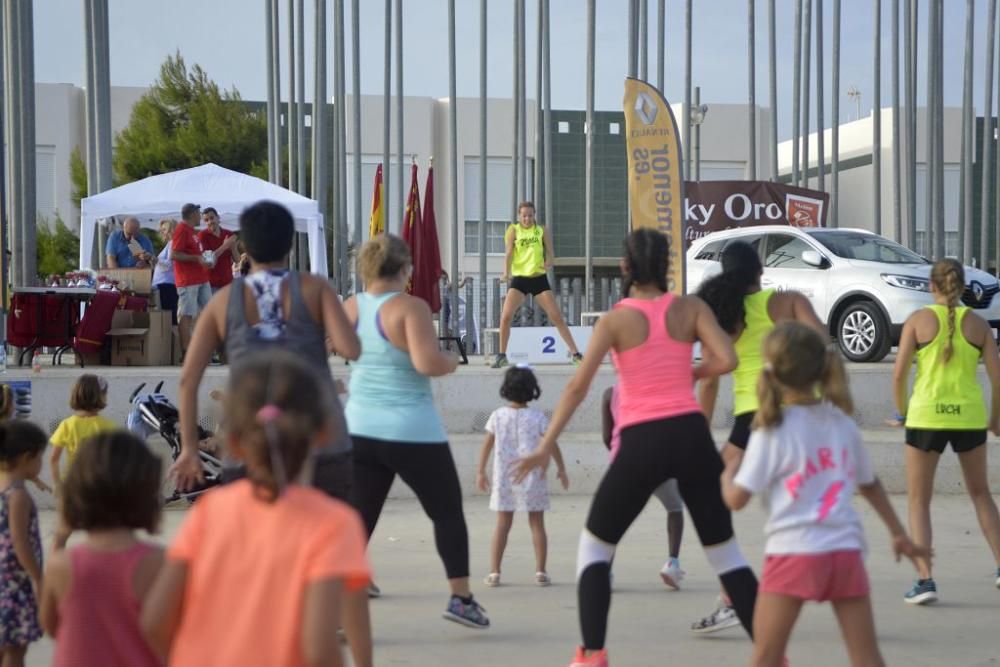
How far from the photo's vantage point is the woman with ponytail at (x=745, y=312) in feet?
20.2

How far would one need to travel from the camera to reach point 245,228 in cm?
491

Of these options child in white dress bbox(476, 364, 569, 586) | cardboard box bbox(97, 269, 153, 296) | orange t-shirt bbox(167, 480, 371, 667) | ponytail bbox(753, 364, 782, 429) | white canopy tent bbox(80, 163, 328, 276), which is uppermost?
white canopy tent bbox(80, 163, 328, 276)

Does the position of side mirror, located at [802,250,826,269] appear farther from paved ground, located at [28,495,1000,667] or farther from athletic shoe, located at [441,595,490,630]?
athletic shoe, located at [441,595,490,630]

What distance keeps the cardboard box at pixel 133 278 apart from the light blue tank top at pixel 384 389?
978cm

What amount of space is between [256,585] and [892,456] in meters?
10.1

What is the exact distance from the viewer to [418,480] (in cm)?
587

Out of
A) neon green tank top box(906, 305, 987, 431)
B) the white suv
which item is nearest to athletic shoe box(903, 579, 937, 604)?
neon green tank top box(906, 305, 987, 431)

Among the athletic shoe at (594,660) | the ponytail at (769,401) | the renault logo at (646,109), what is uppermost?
the renault logo at (646,109)

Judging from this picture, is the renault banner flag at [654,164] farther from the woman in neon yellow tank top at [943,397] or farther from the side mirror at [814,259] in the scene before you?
the woman in neon yellow tank top at [943,397]

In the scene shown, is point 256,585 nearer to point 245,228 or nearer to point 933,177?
point 245,228

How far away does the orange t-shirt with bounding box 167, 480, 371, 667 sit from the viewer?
263cm

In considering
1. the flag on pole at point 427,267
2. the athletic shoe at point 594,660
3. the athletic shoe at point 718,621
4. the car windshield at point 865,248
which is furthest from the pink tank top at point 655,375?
the car windshield at point 865,248

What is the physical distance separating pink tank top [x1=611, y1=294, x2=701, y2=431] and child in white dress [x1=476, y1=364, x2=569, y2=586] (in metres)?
2.38

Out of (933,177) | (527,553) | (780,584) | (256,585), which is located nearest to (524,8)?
(933,177)
